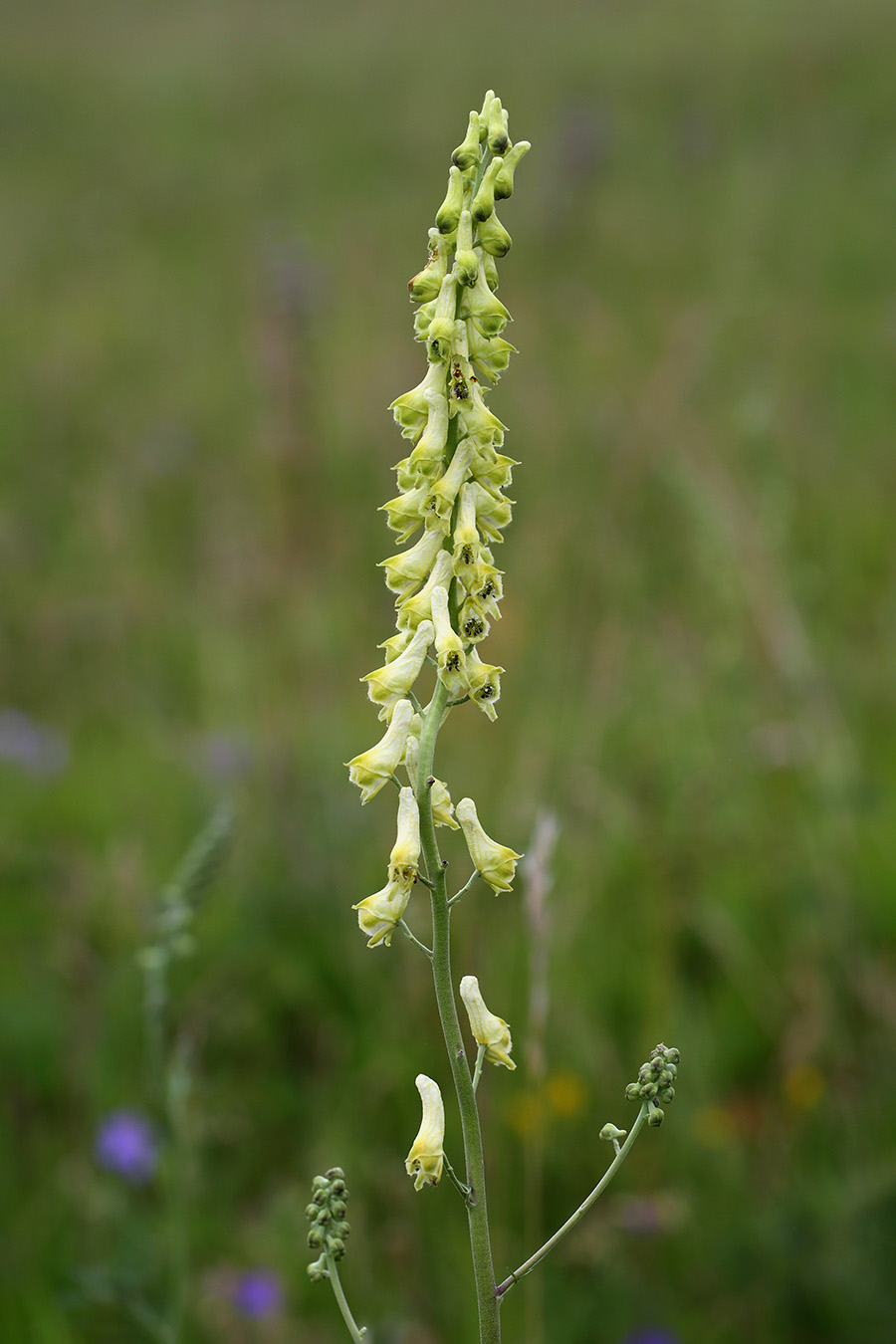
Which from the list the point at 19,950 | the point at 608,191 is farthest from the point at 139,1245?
the point at 608,191

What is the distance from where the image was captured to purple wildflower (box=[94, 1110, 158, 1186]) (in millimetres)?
3281

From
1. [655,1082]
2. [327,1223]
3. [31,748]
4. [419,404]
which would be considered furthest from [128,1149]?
[31,748]

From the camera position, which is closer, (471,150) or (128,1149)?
(471,150)

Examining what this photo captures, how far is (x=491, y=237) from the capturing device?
1.62 metres

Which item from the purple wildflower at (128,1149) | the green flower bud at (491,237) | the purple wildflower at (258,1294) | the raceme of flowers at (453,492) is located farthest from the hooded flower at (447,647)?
the purple wildflower at (128,1149)

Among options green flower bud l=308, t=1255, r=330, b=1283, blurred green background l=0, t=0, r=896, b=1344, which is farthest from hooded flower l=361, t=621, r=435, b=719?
blurred green background l=0, t=0, r=896, b=1344

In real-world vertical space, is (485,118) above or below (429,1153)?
above

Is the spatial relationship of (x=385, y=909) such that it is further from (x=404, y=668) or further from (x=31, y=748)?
(x=31, y=748)

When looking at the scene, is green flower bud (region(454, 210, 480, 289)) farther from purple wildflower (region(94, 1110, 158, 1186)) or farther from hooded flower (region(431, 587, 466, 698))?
purple wildflower (region(94, 1110, 158, 1186))

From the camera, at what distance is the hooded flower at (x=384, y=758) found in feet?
5.28

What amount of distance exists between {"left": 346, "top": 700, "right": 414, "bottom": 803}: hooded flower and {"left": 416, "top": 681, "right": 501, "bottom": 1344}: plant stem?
5.2 inches

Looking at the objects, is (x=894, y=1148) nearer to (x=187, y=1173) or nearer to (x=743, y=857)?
(x=743, y=857)

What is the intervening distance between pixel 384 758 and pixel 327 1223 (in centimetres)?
66

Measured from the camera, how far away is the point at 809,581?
6.48 meters
